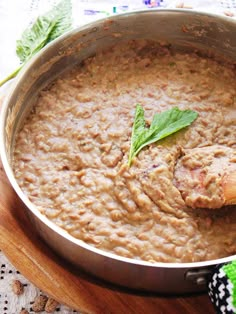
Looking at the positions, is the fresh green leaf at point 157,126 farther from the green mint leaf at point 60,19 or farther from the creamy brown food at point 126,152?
the green mint leaf at point 60,19

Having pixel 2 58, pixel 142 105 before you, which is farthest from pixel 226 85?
pixel 2 58

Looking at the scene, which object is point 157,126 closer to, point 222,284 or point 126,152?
point 126,152

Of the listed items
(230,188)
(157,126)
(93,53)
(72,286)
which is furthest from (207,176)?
(93,53)

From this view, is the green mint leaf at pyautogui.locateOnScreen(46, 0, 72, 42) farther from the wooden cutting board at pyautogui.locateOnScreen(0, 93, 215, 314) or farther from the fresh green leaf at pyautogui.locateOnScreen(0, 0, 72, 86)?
the wooden cutting board at pyautogui.locateOnScreen(0, 93, 215, 314)

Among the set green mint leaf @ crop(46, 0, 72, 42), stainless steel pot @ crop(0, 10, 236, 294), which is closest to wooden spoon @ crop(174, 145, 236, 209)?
stainless steel pot @ crop(0, 10, 236, 294)

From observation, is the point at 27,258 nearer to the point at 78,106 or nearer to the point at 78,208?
the point at 78,208
